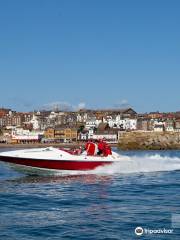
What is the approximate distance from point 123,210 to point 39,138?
149 meters

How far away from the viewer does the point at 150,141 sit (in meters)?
122

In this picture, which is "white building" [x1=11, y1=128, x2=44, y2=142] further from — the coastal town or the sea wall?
the sea wall

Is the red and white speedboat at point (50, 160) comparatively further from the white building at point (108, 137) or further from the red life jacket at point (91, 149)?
the white building at point (108, 137)

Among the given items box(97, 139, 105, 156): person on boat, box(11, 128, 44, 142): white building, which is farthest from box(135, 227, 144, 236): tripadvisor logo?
box(11, 128, 44, 142): white building

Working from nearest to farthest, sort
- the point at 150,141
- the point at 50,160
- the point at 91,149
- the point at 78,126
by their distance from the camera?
→ the point at 50,160 → the point at 91,149 → the point at 150,141 → the point at 78,126

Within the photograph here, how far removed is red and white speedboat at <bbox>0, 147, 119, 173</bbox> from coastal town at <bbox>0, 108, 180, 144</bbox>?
374 feet

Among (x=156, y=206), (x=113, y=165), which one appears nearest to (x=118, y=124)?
(x=113, y=165)

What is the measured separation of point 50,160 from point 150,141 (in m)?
95.7

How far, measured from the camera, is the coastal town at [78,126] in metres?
159

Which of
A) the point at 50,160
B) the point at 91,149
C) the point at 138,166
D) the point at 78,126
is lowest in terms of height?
the point at 138,166

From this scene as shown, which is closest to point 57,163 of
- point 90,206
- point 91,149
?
point 91,149

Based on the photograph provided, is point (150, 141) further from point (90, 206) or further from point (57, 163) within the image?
point (90, 206)

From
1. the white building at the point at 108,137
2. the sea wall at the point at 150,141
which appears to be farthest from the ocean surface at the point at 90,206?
the white building at the point at 108,137

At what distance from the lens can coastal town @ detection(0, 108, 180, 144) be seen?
159250 mm
